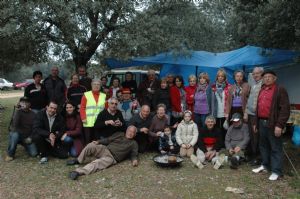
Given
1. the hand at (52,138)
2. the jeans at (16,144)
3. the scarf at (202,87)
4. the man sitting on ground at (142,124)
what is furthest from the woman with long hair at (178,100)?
the jeans at (16,144)

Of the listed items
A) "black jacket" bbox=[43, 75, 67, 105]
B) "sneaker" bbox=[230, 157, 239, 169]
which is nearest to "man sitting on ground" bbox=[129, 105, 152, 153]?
"black jacket" bbox=[43, 75, 67, 105]

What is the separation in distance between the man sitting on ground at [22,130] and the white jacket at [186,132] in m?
2.90

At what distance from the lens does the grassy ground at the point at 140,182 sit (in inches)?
202

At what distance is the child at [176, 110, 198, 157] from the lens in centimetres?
712

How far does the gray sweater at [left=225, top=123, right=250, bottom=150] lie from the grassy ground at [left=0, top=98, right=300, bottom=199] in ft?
1.63

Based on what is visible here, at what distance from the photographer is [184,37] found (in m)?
9.02

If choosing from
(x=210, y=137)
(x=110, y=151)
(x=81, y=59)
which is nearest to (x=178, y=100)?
(x=210, y=137)

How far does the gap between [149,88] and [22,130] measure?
9.51 feet

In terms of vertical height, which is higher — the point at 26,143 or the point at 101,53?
the point at 101,53

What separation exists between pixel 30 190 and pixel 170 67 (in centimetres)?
714

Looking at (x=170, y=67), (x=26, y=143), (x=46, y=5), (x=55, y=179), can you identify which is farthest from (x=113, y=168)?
(x=170, y=67)

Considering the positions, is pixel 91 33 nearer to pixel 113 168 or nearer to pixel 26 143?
pixel 26 143

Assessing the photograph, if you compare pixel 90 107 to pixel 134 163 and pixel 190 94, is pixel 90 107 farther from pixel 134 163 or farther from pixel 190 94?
pixel 190 94

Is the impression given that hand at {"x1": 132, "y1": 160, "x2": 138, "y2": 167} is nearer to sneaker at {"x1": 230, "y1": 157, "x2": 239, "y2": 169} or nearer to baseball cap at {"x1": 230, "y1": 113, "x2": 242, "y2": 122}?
sneaker at {"x1": 230, "y1": 157, "x2": 239, "y2": 169}
